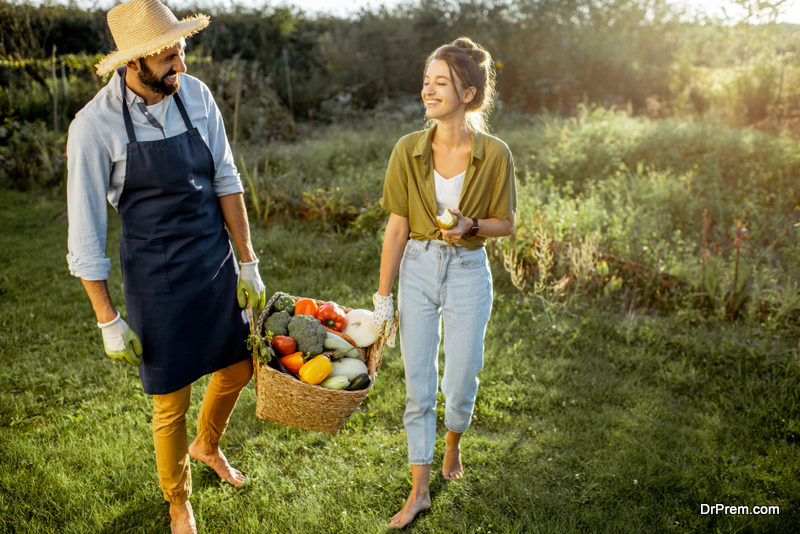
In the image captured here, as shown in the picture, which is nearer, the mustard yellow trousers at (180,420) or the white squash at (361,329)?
the mustard yellow trousers at (180,420)

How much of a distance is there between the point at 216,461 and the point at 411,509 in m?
1.03

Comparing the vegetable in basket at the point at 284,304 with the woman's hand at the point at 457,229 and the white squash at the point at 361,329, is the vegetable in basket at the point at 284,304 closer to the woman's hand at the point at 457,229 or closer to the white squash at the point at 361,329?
the white squash at the point at 361,329

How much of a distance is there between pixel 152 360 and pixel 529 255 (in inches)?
137

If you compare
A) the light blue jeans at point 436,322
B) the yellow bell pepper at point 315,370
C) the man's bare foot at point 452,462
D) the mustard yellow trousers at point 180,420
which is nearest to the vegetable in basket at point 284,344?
the yellow bell pepper at point 315,370

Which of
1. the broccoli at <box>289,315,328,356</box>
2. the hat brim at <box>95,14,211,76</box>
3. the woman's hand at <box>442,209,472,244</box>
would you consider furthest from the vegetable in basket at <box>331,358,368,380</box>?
the hat brim at <box>95,14,211,76</box>

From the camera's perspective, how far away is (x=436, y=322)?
2.58m

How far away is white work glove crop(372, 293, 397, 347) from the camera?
258cm

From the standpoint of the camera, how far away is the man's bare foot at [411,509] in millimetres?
2655

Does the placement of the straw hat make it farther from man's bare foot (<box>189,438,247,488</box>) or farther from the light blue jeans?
man's bare foot (<box>189,438,247,488</box>)

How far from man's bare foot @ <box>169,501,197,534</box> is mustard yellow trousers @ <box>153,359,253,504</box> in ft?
0.12

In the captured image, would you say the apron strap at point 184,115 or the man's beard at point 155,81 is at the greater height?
the man's beard at point 155,81

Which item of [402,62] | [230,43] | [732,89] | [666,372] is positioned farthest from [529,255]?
[230,43]

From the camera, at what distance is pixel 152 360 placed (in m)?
2.34

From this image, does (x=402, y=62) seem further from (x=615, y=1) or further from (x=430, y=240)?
(x=430, y=240)
